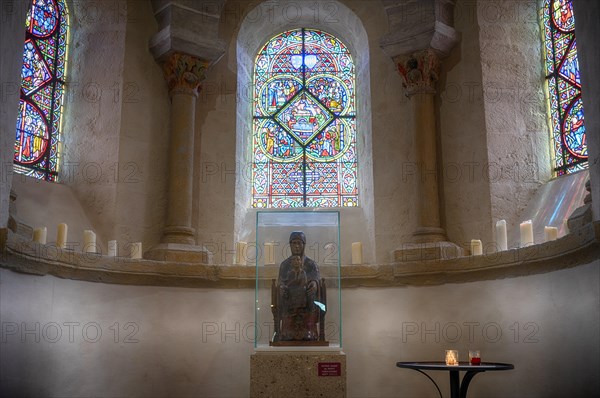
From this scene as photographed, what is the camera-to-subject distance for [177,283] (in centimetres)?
841

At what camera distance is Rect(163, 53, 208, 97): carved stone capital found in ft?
30.7

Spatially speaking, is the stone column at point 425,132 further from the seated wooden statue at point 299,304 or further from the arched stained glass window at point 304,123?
the seated wooden statue at point 299,304

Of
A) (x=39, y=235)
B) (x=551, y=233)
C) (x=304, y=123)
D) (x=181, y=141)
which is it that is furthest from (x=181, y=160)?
(x=551, y=233)

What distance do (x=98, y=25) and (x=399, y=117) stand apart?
4.26 m

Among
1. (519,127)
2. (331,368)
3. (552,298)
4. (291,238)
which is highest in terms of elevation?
(519,127)

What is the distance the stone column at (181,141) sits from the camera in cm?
891

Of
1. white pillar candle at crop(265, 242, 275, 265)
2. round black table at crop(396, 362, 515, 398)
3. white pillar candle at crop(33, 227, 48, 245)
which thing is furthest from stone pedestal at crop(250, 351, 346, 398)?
white pillar candle at crop(33, 227, 48, 245)

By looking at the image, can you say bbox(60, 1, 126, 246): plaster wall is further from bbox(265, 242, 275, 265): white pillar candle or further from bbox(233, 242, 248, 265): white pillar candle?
bbox(265, 242, 275, 265): white pillar candle

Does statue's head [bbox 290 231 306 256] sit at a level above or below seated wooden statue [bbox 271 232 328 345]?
above

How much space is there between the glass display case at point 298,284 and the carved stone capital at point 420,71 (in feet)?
10.2

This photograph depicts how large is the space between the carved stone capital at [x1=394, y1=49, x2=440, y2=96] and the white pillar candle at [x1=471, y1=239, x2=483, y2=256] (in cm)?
219

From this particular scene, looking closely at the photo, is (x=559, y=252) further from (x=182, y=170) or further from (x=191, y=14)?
(x=191, y=14)

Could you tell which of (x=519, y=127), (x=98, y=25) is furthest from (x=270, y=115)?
(x=519, y=127)

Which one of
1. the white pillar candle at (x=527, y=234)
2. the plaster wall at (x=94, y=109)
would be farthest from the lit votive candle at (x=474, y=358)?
the plaster wall at (x=94, y=109)
